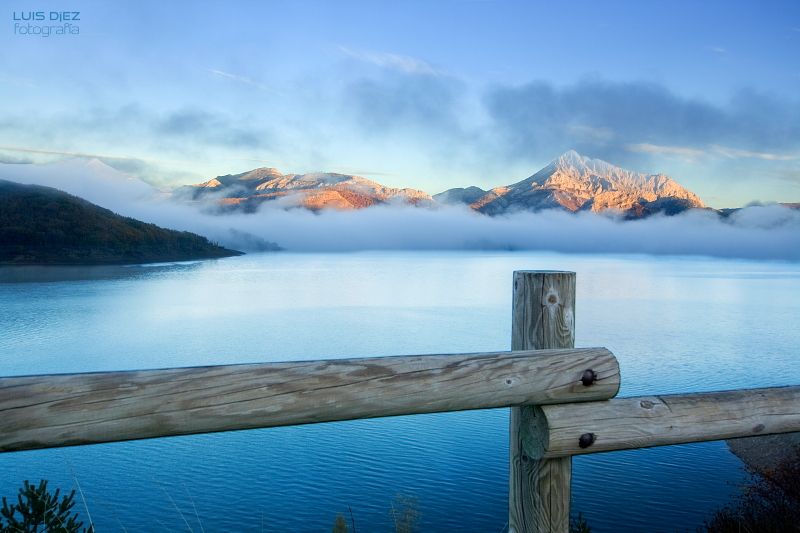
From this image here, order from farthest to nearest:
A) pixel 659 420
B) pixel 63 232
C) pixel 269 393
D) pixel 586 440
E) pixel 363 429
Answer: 1. pixel 63 232
2. pixel 363 429
3. pixel 659 420
4. pixel 586 440
5. pixel 269 393

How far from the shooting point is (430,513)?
1269 centimetres

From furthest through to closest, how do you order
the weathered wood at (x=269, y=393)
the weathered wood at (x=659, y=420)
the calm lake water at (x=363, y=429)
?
the calm lake water at (x=363, y=429) < the weathered wood at (x=659, y=420) < the weathered wood at (x=269, y=393)

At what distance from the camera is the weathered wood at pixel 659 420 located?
2.58 metres

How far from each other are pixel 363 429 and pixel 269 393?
55.1 feet

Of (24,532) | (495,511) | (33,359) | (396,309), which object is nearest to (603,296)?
(396,309)

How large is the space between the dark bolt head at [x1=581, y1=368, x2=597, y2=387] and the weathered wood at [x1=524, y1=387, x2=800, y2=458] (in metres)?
0.11

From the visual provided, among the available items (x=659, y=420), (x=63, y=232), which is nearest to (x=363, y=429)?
(x=659, y=420)

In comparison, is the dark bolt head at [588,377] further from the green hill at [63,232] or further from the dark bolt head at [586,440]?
the green hill at [63,232]

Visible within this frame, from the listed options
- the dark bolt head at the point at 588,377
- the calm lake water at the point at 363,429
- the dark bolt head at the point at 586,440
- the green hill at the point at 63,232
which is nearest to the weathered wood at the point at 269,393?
the dark bolt head at the point at 588,377

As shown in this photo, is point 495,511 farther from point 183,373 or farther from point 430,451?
point 183,373

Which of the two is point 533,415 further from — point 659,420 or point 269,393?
point 269,393

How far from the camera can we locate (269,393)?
7.11 feet

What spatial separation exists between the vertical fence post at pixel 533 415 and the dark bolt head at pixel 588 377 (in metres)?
0.16

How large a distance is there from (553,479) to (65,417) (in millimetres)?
1843
